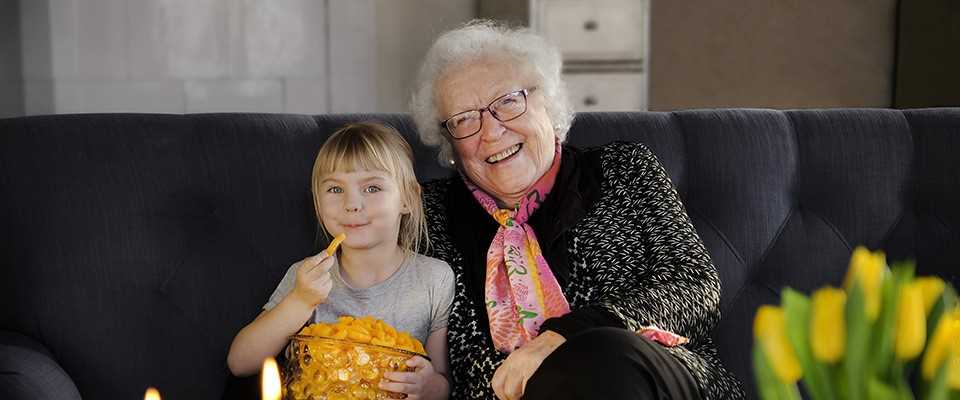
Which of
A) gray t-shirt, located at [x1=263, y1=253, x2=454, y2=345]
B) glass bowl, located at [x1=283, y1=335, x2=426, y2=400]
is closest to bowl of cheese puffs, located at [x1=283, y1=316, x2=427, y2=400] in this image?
→ glass bowl, located at [x1=283, y1=335, x2=426, y2=400]

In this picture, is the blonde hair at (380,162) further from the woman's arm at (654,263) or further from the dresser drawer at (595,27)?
the dresser drawer at (595,27)

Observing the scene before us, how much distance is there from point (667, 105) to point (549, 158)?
2.59m

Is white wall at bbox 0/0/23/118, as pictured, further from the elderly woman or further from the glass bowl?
the glass bowl

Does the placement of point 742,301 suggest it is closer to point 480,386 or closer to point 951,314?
point 480,386

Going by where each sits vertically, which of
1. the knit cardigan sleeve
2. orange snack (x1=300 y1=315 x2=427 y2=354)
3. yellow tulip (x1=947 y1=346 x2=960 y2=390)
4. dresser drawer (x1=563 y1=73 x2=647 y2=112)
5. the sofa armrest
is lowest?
the sofa armrest

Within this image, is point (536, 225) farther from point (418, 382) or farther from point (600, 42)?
point (600, 42)

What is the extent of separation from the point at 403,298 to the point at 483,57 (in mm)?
463

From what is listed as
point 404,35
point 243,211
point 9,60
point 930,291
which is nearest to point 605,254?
point 243,211

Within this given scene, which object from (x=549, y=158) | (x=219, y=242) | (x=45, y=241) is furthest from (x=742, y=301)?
(x=45, y=241)

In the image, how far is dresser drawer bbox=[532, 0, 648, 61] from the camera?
3.77 meters

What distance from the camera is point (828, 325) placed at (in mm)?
574

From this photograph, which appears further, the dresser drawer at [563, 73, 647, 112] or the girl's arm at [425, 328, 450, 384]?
the dresser drawer at [563, 73, 647, 112]

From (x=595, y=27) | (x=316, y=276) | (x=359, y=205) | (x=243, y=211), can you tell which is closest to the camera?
(x=316, y=276)

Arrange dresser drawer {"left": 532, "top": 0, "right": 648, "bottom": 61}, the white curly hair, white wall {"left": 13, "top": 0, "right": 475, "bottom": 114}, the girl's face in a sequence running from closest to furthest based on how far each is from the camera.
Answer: the girl's face < the white curly hair < white wall {"left": 13, "top": 0, "right": 475, "bottom": 114} < dresser drawer {"left": 532, "top": 0, "right": 648, "bottom": 61}
